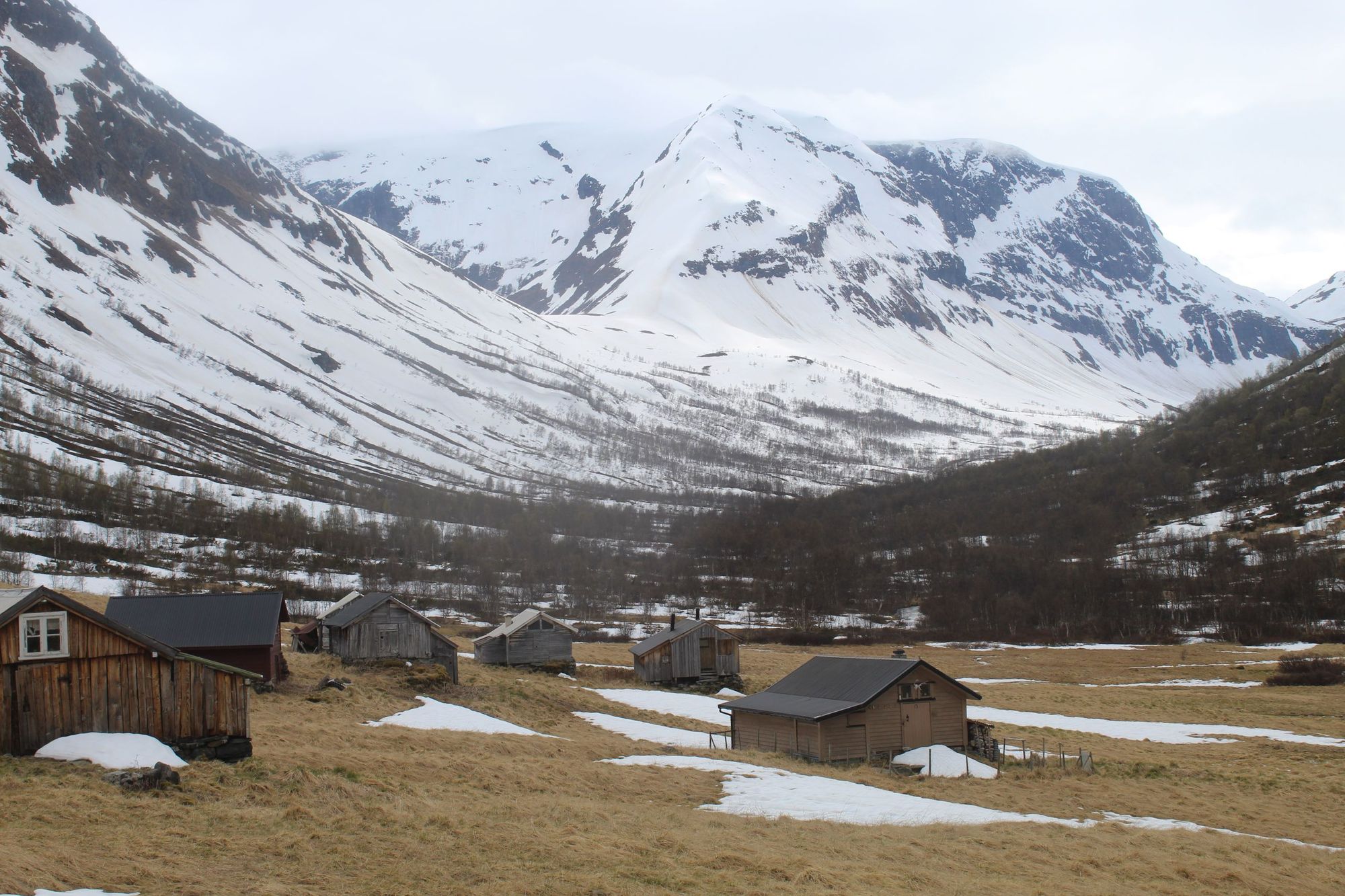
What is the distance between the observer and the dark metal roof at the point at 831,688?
3822 centimetres

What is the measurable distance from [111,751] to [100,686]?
6.40 ft

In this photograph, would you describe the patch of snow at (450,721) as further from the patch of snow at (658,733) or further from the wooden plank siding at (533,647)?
the wooden plank siding at (533,647)

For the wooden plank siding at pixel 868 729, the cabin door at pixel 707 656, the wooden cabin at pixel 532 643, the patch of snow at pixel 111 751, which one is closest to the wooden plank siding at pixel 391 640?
the wooden cabin at pixel 532 643

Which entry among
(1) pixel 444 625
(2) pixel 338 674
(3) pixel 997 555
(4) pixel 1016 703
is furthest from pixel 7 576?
(3) pixel 997 555

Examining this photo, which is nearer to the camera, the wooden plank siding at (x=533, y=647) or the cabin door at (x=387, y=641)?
the cabin door at (x=387, y=641)

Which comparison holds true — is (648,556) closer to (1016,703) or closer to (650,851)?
(1016,703)

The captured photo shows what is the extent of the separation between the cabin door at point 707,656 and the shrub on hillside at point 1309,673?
36.6 metres

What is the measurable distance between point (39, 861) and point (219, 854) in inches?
113

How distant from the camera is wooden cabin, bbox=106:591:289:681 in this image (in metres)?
41.2

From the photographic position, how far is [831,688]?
40875mm

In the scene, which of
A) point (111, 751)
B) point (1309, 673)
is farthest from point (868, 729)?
point (1309, 673)

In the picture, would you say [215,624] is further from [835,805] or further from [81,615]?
[835,805]

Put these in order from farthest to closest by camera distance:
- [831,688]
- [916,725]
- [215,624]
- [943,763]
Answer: [215,624], [831,688], [916,725], [943,763]

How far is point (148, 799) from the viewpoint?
70.3 ft
